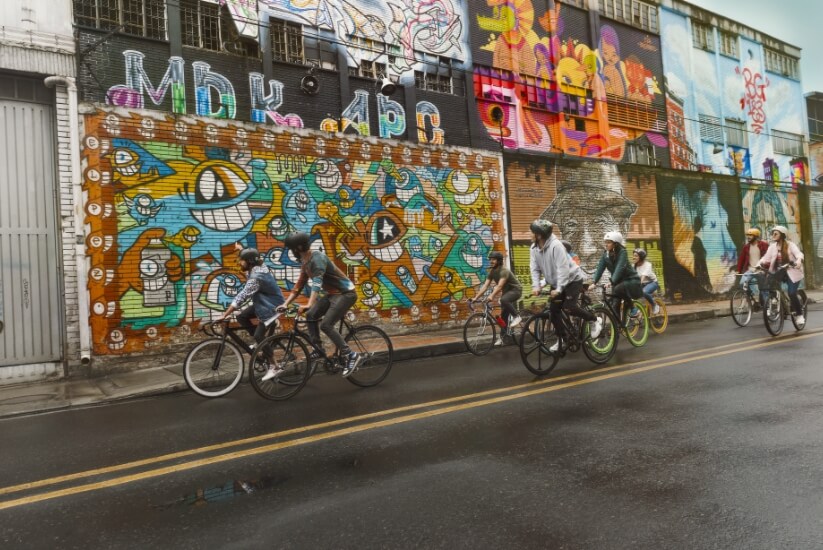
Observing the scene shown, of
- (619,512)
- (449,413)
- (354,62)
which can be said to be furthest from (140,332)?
(619,512)

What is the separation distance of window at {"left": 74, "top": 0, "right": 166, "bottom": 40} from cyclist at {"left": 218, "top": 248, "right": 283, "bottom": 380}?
5844 millimetres

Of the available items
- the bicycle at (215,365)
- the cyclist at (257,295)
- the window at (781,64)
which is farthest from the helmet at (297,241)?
the window at (781,64)

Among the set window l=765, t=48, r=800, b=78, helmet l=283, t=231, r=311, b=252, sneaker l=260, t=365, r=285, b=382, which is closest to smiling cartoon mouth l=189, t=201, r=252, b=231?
helmet l=283, t=231, r=311, b=252

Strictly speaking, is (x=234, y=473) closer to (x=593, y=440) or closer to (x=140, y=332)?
(x=593, y=440)

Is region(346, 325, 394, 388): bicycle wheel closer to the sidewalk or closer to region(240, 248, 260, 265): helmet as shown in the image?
region(240, 248, 260, 265): helmet

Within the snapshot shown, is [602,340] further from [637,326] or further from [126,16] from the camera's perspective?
[126,16]

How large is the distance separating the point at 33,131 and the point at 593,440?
978cm

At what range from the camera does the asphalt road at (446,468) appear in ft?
9.26

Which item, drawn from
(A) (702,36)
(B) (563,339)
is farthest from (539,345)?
(A) (702,36)

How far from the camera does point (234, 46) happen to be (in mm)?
11727

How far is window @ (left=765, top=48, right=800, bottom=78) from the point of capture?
25.0 metres

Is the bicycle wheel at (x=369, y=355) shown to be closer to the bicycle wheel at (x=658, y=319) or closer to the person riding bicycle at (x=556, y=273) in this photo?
the person riding bicycle at (x=556, y=273)

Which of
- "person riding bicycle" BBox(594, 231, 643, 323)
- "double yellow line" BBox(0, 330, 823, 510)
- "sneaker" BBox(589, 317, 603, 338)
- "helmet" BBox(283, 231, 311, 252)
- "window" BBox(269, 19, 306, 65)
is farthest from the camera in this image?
"window" BBox(269, 19, 306, 65)

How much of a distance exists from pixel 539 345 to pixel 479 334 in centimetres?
271
